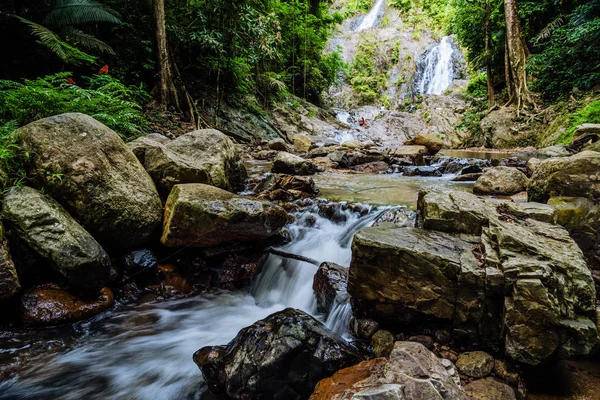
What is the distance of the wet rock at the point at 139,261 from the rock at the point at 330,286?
212 centimetres

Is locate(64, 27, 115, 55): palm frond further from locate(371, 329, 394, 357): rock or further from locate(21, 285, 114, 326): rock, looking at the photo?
locate(371, 329, 394, 357): rock

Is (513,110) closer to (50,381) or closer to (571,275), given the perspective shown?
(571,275)

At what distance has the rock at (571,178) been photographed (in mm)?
2953

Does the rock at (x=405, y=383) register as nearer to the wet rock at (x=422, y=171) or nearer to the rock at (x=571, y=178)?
the rock at (x=571, y=178)

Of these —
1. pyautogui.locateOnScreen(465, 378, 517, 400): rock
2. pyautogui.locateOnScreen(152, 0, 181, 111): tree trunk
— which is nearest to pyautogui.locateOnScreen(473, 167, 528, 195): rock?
pyautogui.locateOnScreen(465, 378, 517, 400): rock

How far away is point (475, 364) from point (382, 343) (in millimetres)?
655

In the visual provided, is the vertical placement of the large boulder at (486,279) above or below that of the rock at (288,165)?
below

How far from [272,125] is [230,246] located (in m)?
11.0

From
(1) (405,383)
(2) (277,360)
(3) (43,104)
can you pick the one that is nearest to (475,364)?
(1) (405,383)

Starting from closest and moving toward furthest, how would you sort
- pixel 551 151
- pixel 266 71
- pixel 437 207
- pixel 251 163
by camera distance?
pixel 437 207 < pixel 551 151 < pixel 251 163 < pixel 266 71

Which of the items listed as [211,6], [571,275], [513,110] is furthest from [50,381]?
[513,110]

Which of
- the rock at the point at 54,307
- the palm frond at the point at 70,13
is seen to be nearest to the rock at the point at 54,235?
the rock at the point at 54,307

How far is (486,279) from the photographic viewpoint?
2061mm

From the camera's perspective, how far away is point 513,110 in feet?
44.2
